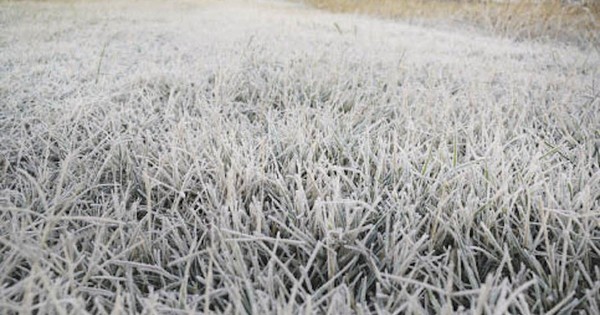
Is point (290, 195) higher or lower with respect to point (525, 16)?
lower

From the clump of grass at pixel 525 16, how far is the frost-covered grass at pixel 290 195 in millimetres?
2375

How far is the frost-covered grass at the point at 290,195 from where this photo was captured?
532 mm

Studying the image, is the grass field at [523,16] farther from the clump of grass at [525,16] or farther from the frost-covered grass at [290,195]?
the frost-covered grass at [290,195]

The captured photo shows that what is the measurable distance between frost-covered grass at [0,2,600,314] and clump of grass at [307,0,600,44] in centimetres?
238

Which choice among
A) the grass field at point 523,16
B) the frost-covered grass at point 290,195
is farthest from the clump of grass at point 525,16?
the frost-covered grass at point 290,195

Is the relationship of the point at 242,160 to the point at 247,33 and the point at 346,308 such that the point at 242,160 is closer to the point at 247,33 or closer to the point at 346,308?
the point at 346,308

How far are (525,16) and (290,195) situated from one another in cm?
458

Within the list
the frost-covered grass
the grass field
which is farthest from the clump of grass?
the frost-covered grass

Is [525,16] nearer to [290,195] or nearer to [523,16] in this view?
[523,16]

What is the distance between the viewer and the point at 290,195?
30.4 inches

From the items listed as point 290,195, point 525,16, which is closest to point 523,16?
point 525,16

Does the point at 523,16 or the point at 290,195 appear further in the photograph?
the point at 523,16

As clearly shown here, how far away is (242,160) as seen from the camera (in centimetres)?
85

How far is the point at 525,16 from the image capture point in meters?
4.21
